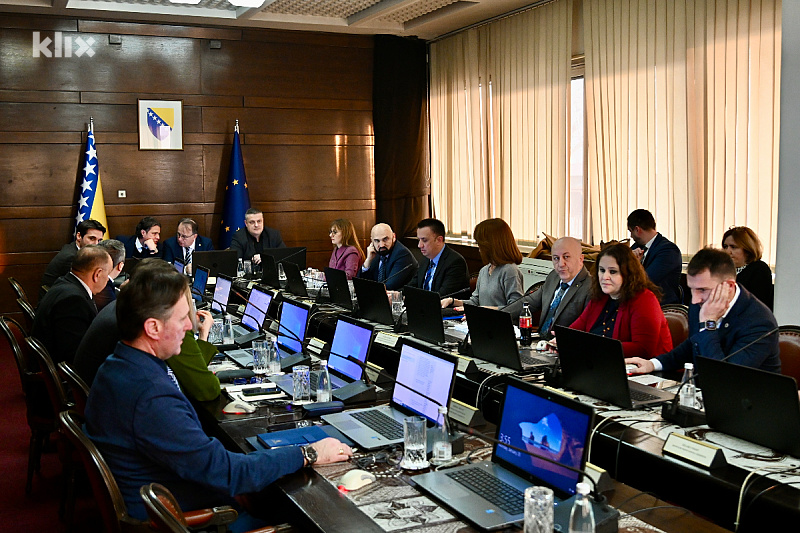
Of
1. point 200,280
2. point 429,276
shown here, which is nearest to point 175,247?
point 200,280

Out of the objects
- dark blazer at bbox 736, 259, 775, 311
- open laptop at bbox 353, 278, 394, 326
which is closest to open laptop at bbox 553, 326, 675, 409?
open laptop at bbox 353, 278, 394, 326

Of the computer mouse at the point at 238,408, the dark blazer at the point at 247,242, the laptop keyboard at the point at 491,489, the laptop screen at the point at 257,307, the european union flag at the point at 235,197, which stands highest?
the european union flag at the point at 235,197

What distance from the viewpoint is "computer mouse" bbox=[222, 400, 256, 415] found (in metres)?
3.01

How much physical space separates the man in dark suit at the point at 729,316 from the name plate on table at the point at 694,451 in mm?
722

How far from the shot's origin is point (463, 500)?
2.03m

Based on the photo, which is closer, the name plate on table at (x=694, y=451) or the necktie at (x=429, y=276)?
the name plate on table at (x=694, y=451)

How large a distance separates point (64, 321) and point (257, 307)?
1.13m

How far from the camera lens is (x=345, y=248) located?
23.4 ft

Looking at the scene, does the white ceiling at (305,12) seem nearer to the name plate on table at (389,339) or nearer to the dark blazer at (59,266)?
the dark blazer at (59,266)

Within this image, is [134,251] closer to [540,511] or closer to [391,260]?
[391,260]

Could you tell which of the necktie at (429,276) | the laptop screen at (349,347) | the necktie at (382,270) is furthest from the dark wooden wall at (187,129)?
the laptop screen at (349,347)

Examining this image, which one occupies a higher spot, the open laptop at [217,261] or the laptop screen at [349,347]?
the open laptop at [217,261]

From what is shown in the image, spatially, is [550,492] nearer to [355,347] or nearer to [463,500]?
[463,500]

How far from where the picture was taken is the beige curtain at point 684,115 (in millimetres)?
5637
